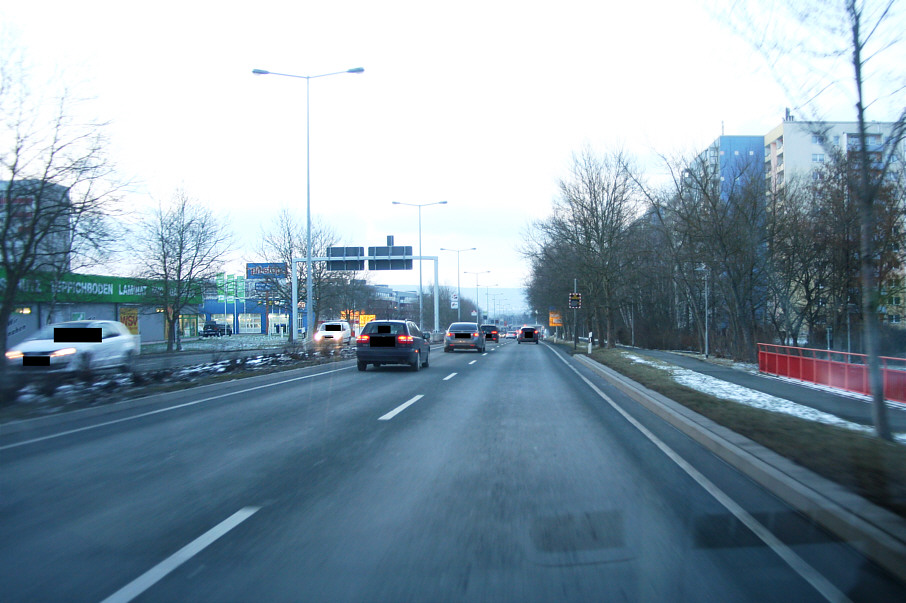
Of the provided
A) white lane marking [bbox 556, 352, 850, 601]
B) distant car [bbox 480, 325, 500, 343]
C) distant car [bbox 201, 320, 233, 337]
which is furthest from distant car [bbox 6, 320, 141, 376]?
distant car [bbox 201, 320, 233, 337]

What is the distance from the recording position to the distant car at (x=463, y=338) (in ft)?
→ 114

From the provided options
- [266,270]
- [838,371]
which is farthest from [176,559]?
[266,270]

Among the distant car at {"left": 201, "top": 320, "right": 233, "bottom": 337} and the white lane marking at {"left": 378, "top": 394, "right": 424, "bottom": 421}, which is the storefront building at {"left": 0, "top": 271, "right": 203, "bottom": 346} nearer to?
the distant car at {"left": 201, "top": 320, "right": 233, "bottom": 337}

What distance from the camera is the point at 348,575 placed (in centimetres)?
396

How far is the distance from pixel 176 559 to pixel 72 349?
15.2 meters

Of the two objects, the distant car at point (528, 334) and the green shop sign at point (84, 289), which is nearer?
the green shop sign at point (84, 289)

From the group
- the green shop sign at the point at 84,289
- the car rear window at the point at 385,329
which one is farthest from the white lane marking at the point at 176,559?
the car rear window at the point at 385,329

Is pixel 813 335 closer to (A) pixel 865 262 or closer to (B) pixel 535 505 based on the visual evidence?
(A) pixel 865 262

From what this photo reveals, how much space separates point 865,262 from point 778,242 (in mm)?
26485

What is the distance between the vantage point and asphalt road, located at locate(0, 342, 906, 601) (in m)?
3.84

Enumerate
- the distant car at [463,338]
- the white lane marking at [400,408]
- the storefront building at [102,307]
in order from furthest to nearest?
the distant car at [463,338]
the storefront building at [102,307]
the white lane marking at [400,408]

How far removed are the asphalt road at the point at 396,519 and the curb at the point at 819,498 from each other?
0.12 m

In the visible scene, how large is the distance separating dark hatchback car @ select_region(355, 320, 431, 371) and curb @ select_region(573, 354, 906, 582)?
11.8 meters

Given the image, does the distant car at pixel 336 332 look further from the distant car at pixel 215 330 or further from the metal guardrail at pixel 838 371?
the distant car at pixel 215 330
